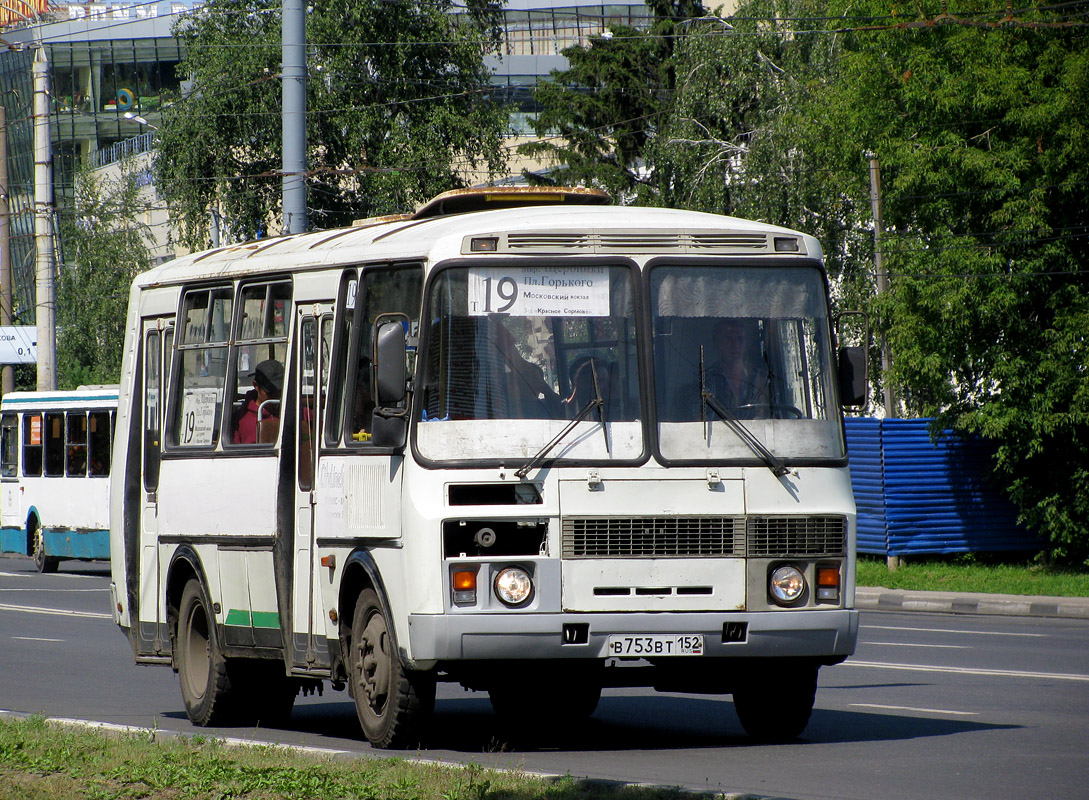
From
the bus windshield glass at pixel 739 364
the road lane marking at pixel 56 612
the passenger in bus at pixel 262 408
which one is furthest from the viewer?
the road lane marking at pixel 56 612

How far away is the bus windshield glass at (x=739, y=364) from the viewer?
9453 mm

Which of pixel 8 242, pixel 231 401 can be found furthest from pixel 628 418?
pixel 8 242

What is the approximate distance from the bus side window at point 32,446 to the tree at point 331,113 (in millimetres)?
8321

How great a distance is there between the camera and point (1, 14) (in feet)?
274

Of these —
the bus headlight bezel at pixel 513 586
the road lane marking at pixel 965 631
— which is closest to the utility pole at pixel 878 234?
the road lane marking at pixel 965 631

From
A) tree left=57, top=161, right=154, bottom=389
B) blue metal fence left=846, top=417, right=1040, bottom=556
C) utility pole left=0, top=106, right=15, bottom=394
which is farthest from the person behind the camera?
tree left=57, top=161, right=154, bottom=389

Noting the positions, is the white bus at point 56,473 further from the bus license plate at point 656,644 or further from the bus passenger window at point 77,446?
the bus license plate at point 656,644

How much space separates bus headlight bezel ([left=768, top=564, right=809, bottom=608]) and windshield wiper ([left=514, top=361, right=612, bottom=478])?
3.54 feet

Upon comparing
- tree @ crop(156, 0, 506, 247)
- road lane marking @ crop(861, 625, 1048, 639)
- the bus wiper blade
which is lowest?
road lane marking @ crop(861, 625, 1048, 639)

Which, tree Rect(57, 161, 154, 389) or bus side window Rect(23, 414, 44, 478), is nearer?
bus side window Rect(23, 414, 44, 478)

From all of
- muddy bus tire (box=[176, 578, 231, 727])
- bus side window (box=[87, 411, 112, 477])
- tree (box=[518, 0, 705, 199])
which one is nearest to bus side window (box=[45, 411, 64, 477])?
bus side window (box=[87, 411, 112, 477])

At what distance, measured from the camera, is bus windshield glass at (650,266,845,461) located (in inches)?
372

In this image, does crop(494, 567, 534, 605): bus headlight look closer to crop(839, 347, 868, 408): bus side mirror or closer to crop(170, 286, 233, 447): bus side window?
crop(839, 347, 868, 408): bus side mirror

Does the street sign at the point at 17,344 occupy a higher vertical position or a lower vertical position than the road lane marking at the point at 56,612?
higher
